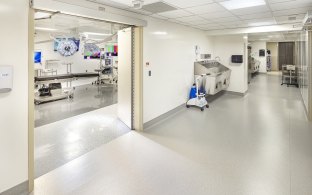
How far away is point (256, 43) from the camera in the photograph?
16062 millimetres

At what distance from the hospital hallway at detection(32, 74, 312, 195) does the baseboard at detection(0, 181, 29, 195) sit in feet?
0.37

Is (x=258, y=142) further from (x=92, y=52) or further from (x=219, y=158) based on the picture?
(x=92, y=52)

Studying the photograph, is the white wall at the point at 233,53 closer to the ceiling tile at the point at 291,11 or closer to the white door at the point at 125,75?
the ceiling tile at the point at 291,11

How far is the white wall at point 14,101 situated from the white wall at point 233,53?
24.9ft

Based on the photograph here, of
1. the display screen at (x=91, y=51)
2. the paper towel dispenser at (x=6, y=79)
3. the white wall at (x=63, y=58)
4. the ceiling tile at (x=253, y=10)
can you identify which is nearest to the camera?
the paper towel dispenser at (x=6, y=79)

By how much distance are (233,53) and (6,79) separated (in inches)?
316

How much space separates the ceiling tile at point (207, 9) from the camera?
12.6 ft

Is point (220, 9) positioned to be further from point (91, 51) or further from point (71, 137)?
point (91, 51)

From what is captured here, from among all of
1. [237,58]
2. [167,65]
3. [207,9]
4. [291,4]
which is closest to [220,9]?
[207,9]

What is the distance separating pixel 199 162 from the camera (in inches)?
123

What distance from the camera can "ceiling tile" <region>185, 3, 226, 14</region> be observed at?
12.6ft

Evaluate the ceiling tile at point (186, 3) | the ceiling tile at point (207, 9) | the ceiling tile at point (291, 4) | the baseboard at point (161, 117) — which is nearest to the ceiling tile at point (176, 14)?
the ceiling tile at point (207, 9)

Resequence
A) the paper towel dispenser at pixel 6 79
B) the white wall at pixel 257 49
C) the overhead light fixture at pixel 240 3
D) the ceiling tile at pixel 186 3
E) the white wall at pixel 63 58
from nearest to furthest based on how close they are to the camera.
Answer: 1. the paper towel dispenser at pixel 6 79
2. the ceiling tile at pixel 186 3
3. the overhead light fixture at pixel 240 3
4. the white wall at pixel 63 58
5. the white wall at pixel 257 49

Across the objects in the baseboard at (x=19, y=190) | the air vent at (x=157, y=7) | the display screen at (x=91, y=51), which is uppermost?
the display screen at (x=91, y=51)
